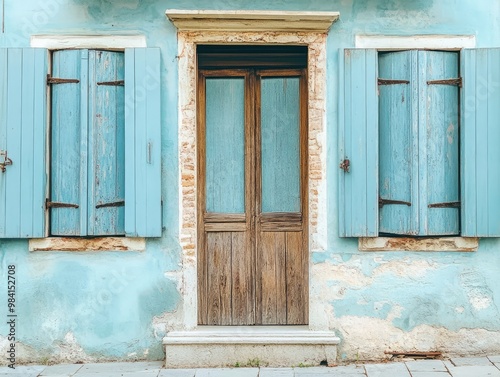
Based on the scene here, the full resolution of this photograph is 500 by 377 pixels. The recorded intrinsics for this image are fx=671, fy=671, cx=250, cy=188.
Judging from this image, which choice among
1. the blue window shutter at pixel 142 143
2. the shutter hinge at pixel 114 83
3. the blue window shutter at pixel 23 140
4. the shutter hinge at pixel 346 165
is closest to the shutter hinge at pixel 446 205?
the shutter hinge at pixel 346 165

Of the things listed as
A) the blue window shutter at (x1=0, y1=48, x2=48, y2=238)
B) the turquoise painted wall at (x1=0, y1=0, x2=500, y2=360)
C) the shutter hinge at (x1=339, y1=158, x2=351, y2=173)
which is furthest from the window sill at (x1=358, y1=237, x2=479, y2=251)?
the blue window shutter at (x1=0, y1=48, x2=48, y2=238)

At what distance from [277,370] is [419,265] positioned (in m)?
1.53

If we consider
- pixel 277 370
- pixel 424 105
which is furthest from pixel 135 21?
pixel 277 370

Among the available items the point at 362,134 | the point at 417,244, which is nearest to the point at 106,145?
the point at 362,134

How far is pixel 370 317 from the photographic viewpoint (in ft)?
19.2

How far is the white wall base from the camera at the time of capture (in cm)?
573

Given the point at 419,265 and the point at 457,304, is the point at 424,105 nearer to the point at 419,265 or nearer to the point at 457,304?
the point at 419,265

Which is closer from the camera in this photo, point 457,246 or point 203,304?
point 457,246

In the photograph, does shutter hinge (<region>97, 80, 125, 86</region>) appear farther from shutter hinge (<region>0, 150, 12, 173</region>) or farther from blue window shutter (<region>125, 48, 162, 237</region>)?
shutter hinge (<region>0, 150, 12, 173</region>)

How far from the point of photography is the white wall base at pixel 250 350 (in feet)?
18.8

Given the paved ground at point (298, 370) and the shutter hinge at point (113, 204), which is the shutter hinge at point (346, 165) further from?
the shutter hinge at point (113, 204)

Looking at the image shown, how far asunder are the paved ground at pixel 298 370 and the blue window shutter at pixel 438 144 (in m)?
1.11

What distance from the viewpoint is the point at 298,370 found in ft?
18.4

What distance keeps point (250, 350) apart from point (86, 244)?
1.70m
